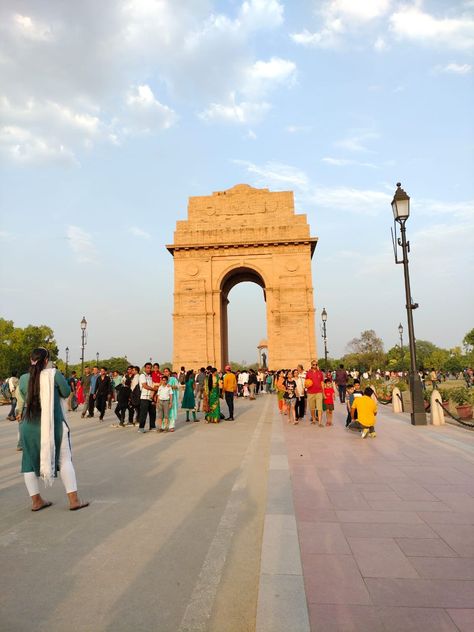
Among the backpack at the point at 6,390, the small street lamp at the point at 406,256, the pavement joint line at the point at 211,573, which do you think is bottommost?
the pavement joint line at the point at 211,573

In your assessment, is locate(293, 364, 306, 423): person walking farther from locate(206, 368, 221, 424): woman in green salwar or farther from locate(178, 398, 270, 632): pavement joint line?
locate(178, 398, 270, 632): pavement joint line

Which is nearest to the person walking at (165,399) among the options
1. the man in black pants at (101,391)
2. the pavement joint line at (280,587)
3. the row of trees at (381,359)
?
the man in black pants at (101,391)

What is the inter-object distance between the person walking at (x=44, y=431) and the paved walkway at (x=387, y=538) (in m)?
2.49

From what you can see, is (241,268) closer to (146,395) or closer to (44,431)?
(146,395)

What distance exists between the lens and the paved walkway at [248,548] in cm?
259

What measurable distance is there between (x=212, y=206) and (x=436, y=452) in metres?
30.7

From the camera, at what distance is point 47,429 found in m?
4.55

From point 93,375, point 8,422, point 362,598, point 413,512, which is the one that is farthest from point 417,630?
point 8,422

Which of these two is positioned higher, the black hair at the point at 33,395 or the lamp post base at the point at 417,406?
the black hair at the point at 33,395

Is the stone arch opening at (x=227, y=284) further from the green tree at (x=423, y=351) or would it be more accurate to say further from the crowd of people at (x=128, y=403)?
the green tree at (x=423, y=351)

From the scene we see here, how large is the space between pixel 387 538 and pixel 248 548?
1172mm

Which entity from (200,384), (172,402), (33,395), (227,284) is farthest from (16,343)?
(33,395)

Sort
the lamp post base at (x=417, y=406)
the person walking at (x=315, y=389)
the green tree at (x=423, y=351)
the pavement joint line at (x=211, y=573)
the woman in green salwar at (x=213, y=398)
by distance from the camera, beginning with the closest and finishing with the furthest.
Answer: the pavement joint line at (x=211, y=573) < the lamp post base at (x=417, y=406) < the person walking at (x=315, y=389) < the woman in green salwar at (x=213, y=398) < the green tree at (x=423, y=351)

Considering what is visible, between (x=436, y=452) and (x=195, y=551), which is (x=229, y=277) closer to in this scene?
(x=436, y=452)
